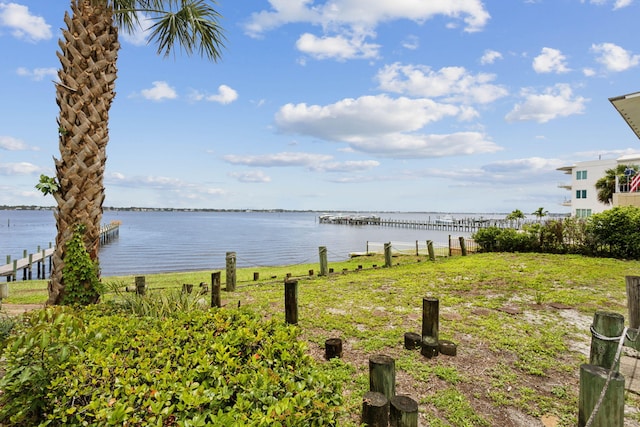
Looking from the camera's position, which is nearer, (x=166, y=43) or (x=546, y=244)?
(x=166, y=43)

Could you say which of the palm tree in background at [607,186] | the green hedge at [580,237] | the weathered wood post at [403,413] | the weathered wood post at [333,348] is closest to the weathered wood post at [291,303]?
the weathered wood post at [333,348]

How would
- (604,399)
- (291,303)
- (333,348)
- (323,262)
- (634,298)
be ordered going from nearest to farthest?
(604,399), (634,298), (333,348), (291,303), (323,262)

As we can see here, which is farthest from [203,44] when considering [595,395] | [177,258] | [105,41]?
[177,258]

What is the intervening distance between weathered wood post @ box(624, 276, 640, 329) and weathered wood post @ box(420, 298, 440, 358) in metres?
2.51

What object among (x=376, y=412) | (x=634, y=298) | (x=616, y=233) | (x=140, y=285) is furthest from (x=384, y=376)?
(x=616, y=233)

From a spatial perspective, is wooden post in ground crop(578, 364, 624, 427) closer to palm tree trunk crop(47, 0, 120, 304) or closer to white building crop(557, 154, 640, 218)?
palm tree trunk crop(47, 0, 120, 304)

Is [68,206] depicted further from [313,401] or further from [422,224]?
[422,224]

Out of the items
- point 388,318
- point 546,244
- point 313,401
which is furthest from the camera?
point 546,244

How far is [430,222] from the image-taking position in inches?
3383

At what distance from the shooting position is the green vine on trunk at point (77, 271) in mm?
5758

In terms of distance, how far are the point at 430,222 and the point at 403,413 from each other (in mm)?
88062

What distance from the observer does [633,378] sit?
4359mm

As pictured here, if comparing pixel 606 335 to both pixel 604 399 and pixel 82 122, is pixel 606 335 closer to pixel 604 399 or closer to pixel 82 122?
pixel 604 399

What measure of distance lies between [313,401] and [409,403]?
951 millimetres
